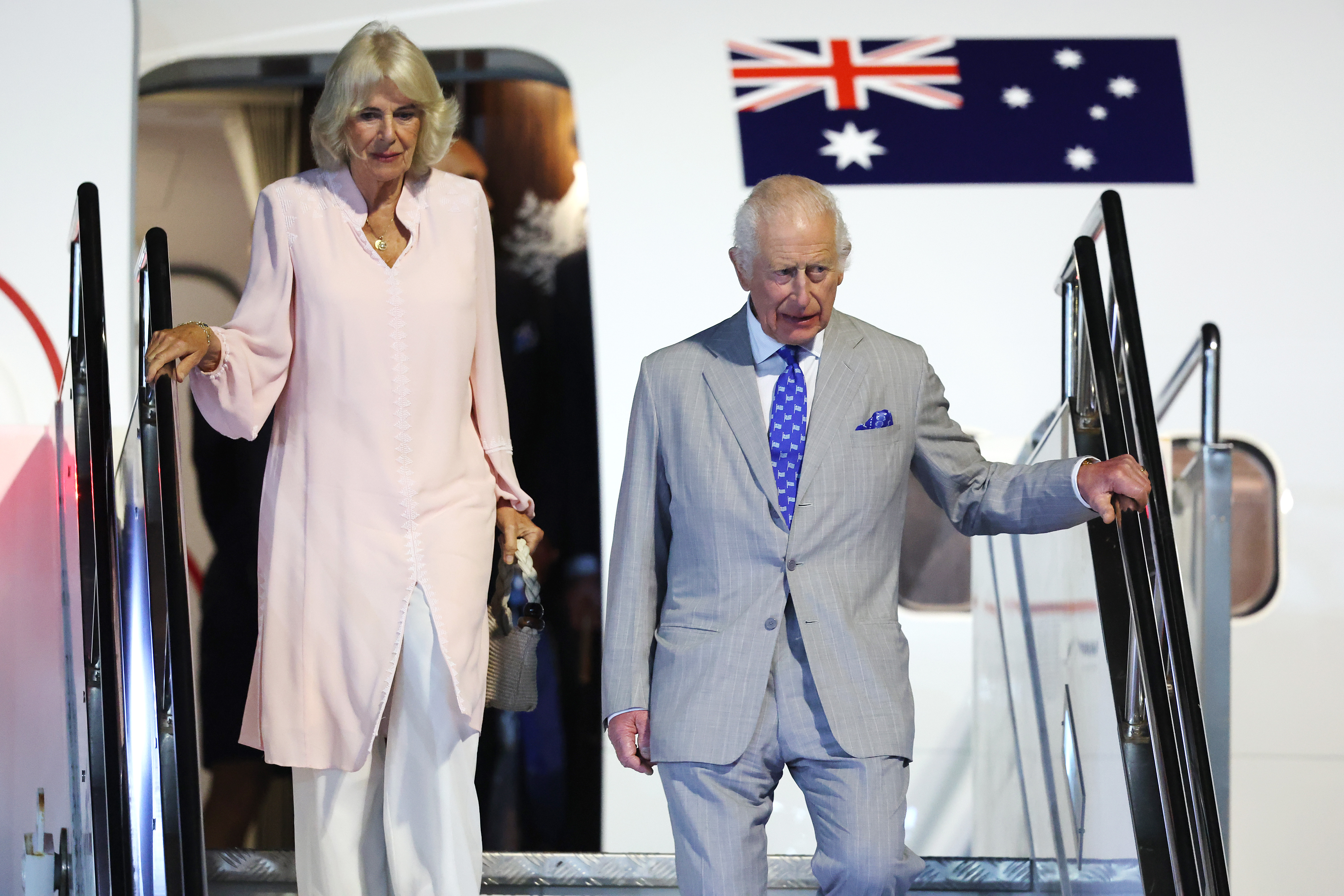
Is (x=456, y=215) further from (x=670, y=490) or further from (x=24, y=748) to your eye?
(x=24, y=748)

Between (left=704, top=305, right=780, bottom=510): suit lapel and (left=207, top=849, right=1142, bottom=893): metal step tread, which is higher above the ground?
(left=704, top=305, right=780, bottom=510): suit lapel

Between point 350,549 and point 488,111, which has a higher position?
point 488,111

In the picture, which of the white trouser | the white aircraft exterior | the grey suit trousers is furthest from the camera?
the white aircraft exterior

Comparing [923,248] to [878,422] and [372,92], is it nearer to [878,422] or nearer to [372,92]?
[878,422]

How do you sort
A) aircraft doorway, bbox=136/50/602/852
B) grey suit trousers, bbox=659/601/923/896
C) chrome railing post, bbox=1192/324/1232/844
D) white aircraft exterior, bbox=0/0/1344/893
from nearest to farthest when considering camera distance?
grey suit trousers, bbox=659/601/923/896 < chrome railing post, bbox=1192/324/1232/844 < aircraft doorway, bbox=136/50/602/852 < white aircraft exterior, bbox=0/0/1344/893

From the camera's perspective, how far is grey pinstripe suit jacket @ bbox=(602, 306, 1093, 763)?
239 centimetres

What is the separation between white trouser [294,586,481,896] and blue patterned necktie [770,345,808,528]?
2.44 feet

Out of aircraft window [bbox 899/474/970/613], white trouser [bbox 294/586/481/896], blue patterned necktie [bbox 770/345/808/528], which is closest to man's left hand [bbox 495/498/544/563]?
white trouser [bbox 294/586/481/896]

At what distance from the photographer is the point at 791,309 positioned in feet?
8.08

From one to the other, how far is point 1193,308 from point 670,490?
2.21m

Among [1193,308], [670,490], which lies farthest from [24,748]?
[1193,308]

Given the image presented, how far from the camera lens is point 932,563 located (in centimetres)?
404

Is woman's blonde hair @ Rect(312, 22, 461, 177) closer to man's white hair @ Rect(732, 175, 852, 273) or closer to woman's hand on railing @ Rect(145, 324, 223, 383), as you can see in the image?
woman's hand on railing @ Rect(145, 324, 223, 383)

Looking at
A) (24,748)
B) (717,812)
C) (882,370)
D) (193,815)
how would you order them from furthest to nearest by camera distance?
1. (24,748)
2. (882,370)
3. (717,812)
4. (193,815)
